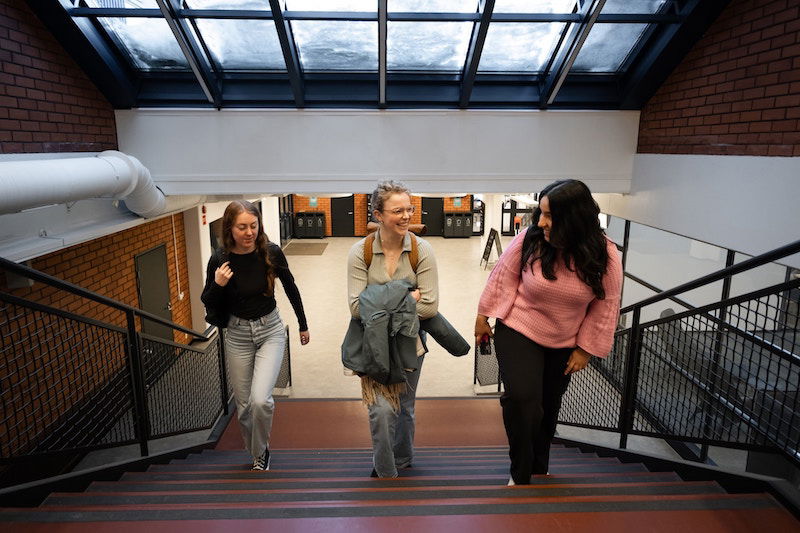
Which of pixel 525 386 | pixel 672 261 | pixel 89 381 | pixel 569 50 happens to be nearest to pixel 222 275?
pixel 525 386

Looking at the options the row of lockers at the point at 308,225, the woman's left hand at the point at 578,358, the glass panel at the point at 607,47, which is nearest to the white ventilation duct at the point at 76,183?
the woman's left hand at the point at 578,358

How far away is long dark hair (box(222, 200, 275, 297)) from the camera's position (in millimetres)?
2787

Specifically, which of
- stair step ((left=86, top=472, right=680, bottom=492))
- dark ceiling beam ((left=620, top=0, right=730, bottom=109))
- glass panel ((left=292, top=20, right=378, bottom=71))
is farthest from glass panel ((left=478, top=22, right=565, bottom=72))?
stair step ((left=86, top=472, right=680, bottom=492))

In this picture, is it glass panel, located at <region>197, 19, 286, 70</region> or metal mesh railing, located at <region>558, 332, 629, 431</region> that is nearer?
metal mesh railing, located at <region>558, 332, 629, 431</region>

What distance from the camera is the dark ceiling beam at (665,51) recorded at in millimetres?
4570

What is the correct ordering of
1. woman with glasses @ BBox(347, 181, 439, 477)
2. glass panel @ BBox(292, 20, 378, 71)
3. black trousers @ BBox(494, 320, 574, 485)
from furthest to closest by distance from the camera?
1. glass panel @ BBox(292, 20, 378, 71)
2. woman with glasses @ BBox(347, 181, 439, 477)
3. black trousers @ BBox(494, 320, 574, 485)

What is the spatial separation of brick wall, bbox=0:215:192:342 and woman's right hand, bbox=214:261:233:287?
245 centimetres

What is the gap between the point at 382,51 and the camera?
486cm

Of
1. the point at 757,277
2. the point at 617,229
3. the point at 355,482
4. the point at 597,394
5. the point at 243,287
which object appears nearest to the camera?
the point at 355,482

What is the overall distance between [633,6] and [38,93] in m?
5.23

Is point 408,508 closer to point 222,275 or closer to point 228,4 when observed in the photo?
point 222,275

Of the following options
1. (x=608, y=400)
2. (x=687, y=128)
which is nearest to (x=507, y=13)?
(x=687, y=128)

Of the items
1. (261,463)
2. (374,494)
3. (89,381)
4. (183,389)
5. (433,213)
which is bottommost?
(183,389)

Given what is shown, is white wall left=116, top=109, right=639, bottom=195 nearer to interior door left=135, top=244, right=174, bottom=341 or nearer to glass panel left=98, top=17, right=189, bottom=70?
glass panel left=98, top=17, right=189, bottom=70
